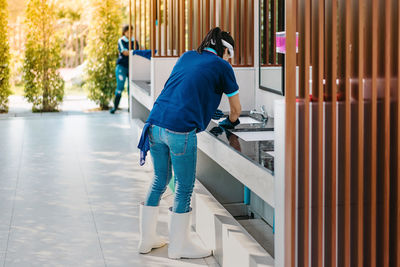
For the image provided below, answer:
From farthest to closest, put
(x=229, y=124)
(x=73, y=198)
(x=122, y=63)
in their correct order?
(x=122, y=63) → (x=73, y=198) → (x=229, y=124)

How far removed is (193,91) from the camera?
369 centimetres

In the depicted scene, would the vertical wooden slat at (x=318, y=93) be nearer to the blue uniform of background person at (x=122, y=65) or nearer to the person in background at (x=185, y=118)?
the person in background at (x=185, y=118)

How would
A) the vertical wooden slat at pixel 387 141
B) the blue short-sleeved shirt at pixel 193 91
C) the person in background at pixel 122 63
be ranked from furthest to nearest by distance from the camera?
1. the person in background at pixel 122 63
2. the blue short-sleeved shirt at pixel 193 91
3. the vertical wooden slat at pixel 387 141

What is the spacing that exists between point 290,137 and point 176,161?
1219 mm

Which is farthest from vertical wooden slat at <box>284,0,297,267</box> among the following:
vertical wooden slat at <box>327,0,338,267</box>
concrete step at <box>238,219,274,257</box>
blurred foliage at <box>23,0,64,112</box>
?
blurred foliage at <box>23,0,64,112</box>

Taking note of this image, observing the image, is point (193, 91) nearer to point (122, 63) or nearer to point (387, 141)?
point (387, 141)

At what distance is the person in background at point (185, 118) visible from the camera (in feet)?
12.1

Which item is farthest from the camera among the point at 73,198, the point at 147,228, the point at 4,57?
the point at 4,57

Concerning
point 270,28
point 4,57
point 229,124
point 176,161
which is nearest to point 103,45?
point 4,57

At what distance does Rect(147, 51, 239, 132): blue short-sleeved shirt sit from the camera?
3.69 metres

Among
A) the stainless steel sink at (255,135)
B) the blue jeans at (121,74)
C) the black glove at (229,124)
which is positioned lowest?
the stainless steel sink at (255,135)

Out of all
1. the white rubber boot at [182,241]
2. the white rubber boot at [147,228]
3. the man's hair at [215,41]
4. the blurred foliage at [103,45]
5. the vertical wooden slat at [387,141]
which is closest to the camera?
the vertical wooden slat at [387,141]

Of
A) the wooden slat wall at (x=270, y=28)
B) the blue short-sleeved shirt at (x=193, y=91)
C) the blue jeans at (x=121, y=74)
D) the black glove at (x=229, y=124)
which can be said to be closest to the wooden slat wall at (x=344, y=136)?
the blue short-sleeved shirt at (x=193, y=91)

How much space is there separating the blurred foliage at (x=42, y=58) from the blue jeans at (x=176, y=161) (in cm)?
701
